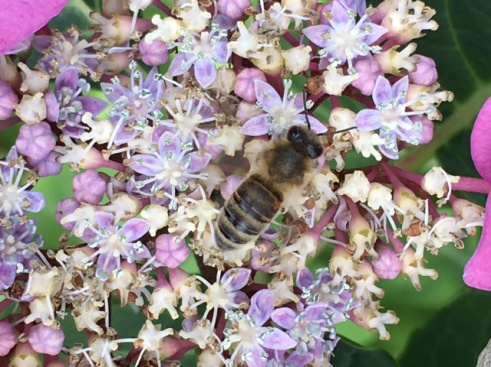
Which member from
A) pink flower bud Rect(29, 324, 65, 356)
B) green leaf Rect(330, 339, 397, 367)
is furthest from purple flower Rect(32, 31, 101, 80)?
green leaf Rect(330, 339, 397, 367)

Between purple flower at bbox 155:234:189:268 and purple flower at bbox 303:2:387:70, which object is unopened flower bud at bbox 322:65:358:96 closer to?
purple flower at bbox 303:2:387:70

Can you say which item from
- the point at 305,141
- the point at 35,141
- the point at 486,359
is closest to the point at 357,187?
the point at 305,141

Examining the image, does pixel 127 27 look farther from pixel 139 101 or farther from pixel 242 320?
pixel 242 320

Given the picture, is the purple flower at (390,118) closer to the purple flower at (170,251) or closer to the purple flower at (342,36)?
the purple flower at (342,36)

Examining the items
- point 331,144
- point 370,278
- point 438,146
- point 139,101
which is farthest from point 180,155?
point 438,146

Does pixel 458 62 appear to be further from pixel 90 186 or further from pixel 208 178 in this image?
pixel 90 186

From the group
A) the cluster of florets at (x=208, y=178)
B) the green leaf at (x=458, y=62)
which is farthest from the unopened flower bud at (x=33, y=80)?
the green leaf at (x=458, y=62)
